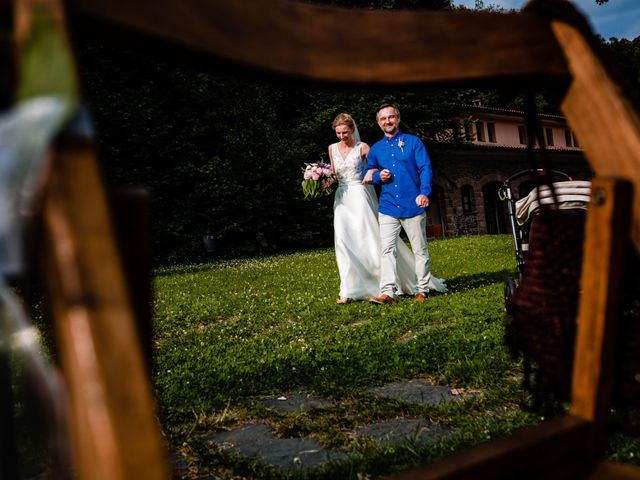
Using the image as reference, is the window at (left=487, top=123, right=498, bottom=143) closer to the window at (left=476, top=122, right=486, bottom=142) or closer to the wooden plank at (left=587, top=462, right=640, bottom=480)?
the window at (left=476, top=122, right=486, bottom=142)

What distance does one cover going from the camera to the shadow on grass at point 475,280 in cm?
789

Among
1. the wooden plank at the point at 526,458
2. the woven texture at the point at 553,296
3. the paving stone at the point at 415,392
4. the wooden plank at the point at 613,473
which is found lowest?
the paving stone at the point at 415,392

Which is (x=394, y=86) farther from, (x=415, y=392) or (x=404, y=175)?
(x=404, y=175)

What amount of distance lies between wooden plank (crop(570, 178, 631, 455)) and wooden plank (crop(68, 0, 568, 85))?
28 centimetres

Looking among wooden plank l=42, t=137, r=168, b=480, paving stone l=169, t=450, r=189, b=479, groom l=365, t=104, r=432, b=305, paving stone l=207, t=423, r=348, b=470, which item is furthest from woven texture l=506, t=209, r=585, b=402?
groom l=365, t=104, r=432, b=305

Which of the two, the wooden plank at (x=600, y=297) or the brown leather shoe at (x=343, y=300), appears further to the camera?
the brown leather shoe at (x=343, y=300)

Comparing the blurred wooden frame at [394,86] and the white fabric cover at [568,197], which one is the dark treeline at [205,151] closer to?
the white fabric cover at [568,197]

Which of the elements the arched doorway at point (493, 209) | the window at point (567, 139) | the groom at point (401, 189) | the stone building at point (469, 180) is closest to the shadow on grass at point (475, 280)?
the groom at point (401, 189)

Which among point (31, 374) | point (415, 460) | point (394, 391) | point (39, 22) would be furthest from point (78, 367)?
point (394, 391)

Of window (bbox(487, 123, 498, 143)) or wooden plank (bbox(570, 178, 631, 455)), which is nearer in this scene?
wooden plank (bbox(570, 178, 631, 455))

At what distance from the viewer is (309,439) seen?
8.05 ft

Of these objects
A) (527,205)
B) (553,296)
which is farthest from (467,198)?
(553,296)

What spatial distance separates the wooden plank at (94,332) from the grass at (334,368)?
1506mm

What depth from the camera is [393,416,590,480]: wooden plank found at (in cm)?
96
